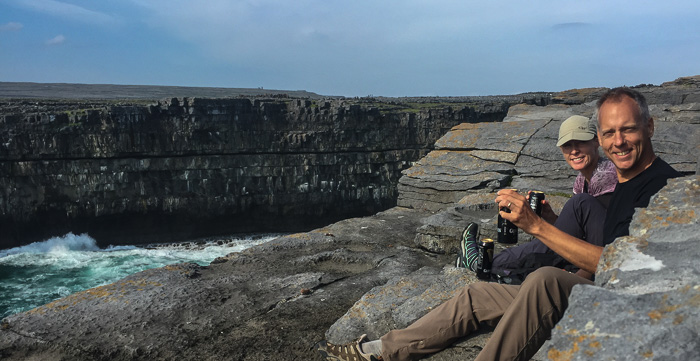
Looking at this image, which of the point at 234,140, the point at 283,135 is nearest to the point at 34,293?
the point at 234,140

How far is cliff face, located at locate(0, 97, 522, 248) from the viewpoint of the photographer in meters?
31.2

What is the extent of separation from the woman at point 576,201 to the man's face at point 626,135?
0.79 meters

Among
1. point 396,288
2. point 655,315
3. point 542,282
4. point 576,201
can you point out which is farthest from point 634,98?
point 396,288

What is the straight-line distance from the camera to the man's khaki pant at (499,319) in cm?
306

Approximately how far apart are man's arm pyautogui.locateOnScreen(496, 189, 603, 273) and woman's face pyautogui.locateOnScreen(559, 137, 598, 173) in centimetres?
156

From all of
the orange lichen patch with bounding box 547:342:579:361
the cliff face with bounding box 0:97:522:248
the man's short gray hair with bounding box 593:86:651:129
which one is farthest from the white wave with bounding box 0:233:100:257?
the orange lichen patch with bounding box 547:342:579:361

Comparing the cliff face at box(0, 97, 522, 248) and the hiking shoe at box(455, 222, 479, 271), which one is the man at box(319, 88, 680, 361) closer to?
the hiking shoe at box(455, 222, 479, 271)

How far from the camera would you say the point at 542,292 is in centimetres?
304

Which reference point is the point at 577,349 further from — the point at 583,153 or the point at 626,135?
the point at 583,153

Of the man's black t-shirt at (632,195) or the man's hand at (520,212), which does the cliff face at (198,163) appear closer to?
the man's hand at (520,212)

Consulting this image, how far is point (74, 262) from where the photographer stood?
2902cm

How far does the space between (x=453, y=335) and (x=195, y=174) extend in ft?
111

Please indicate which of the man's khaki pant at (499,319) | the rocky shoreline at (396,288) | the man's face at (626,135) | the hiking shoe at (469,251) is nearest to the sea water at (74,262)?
the rocky shoreline at (396,288)

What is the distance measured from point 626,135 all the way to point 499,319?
1490 millimetres
